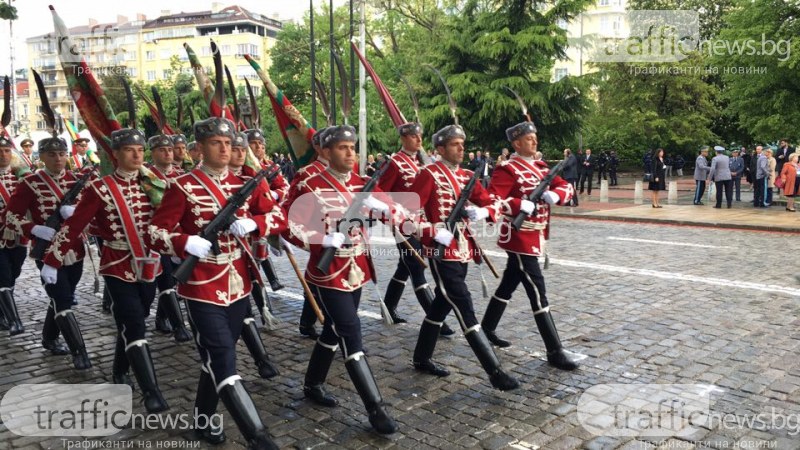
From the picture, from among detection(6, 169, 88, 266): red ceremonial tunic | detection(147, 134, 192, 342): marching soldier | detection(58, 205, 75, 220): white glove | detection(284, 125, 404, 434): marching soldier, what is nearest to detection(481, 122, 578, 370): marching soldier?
detection(284, 125, 404, 434): marching soldier

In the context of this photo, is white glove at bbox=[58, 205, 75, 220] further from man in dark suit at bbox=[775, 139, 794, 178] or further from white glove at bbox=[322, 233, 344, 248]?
man in dark suit at bbox=[775, 139, 794, 178]

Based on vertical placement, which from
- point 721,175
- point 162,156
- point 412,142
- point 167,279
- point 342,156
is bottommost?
point 167,279

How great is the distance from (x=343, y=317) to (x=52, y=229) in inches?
147

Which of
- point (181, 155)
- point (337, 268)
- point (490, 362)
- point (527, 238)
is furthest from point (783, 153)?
point (337, 268)

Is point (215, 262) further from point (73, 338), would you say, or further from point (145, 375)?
point (73, 338)

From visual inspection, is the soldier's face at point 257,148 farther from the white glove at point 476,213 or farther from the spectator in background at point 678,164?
the spectator in background at point 678,164

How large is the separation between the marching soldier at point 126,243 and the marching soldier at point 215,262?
3.17 feet

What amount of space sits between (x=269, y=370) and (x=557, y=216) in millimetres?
15636

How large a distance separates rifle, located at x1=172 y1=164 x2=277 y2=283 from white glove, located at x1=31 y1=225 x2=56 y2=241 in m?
3.19

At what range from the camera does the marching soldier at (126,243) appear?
542cm

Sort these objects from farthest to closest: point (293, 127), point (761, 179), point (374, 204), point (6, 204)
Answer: point (761, 179), point (6, 204), point (293, 127), point (374, 204)

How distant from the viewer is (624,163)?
4056 cm

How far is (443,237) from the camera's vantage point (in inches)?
220

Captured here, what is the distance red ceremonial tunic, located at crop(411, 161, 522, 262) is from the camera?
18.9 ft
